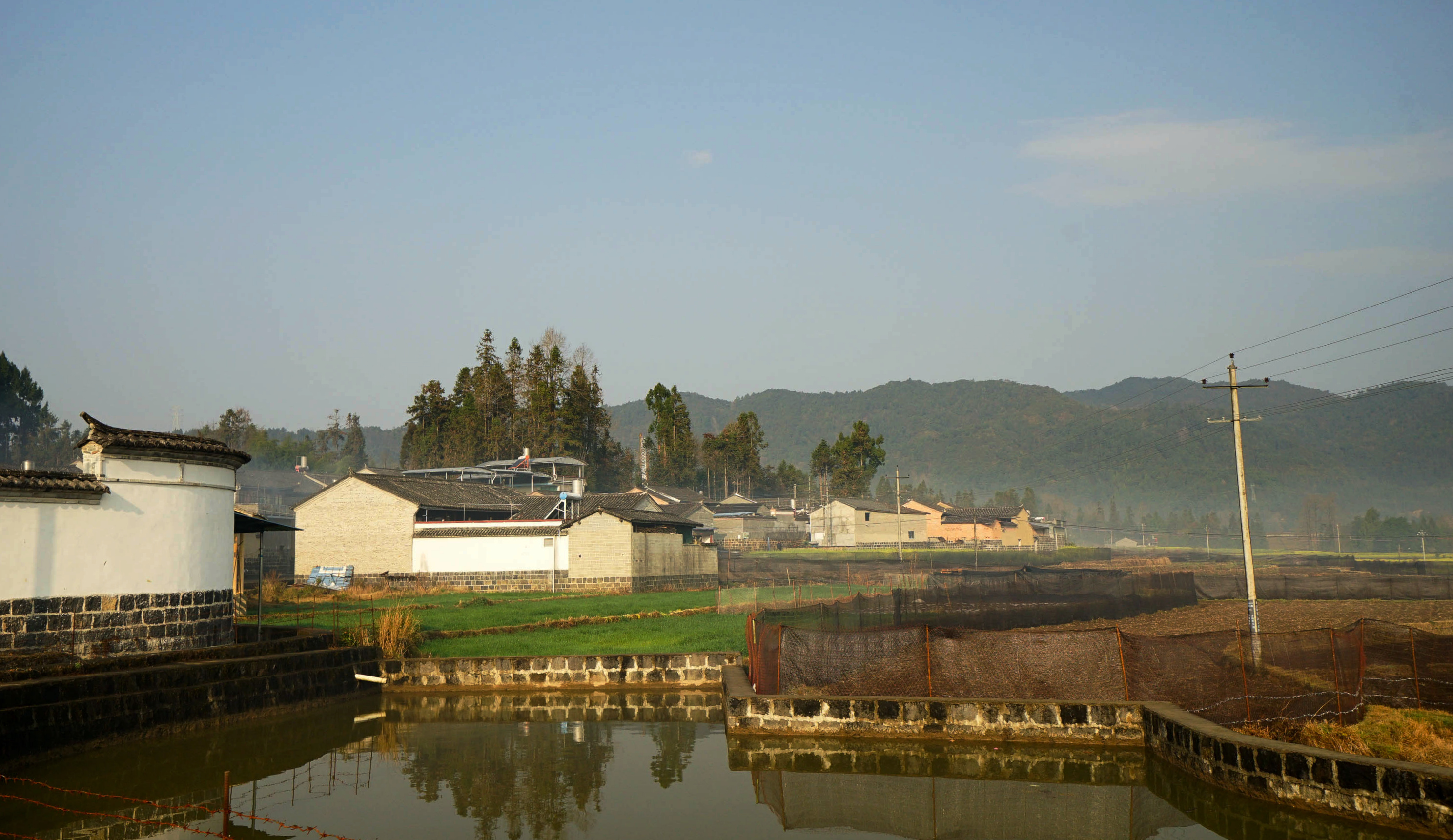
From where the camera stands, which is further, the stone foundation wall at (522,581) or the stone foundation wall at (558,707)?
the stone foundation wall at (522,581)

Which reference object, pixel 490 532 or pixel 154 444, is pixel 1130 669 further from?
pixel 490 532

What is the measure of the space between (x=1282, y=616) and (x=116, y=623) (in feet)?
114

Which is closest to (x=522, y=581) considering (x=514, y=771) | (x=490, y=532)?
(x=490, y=532)

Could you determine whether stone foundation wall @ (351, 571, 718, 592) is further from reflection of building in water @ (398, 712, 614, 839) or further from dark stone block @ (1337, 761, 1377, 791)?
dark stone block @ (1337, 761, 1377, 791)

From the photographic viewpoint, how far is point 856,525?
107 m

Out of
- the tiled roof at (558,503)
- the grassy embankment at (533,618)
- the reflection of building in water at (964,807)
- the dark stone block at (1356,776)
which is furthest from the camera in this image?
the tiled roof at (558,503)

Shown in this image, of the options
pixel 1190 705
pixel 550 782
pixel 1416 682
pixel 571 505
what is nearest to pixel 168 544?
pixel 550 782

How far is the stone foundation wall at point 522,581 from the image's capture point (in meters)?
49.7

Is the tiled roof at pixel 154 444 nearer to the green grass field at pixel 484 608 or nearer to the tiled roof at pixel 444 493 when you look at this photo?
the green grass field at pixel 484 608

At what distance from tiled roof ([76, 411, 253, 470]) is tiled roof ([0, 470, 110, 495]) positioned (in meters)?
0.65

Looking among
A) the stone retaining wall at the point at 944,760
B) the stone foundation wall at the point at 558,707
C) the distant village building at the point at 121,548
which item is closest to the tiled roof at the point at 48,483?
the distant village building at the point at 121,548

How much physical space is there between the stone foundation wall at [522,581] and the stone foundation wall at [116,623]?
28.2 metres

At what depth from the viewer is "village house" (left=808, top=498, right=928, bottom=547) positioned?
107125 millimetres

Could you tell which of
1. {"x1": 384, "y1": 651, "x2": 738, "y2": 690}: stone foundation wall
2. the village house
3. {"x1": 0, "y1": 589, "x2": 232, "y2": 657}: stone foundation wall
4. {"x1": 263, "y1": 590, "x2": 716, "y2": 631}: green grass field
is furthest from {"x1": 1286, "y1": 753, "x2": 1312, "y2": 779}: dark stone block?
the village house
